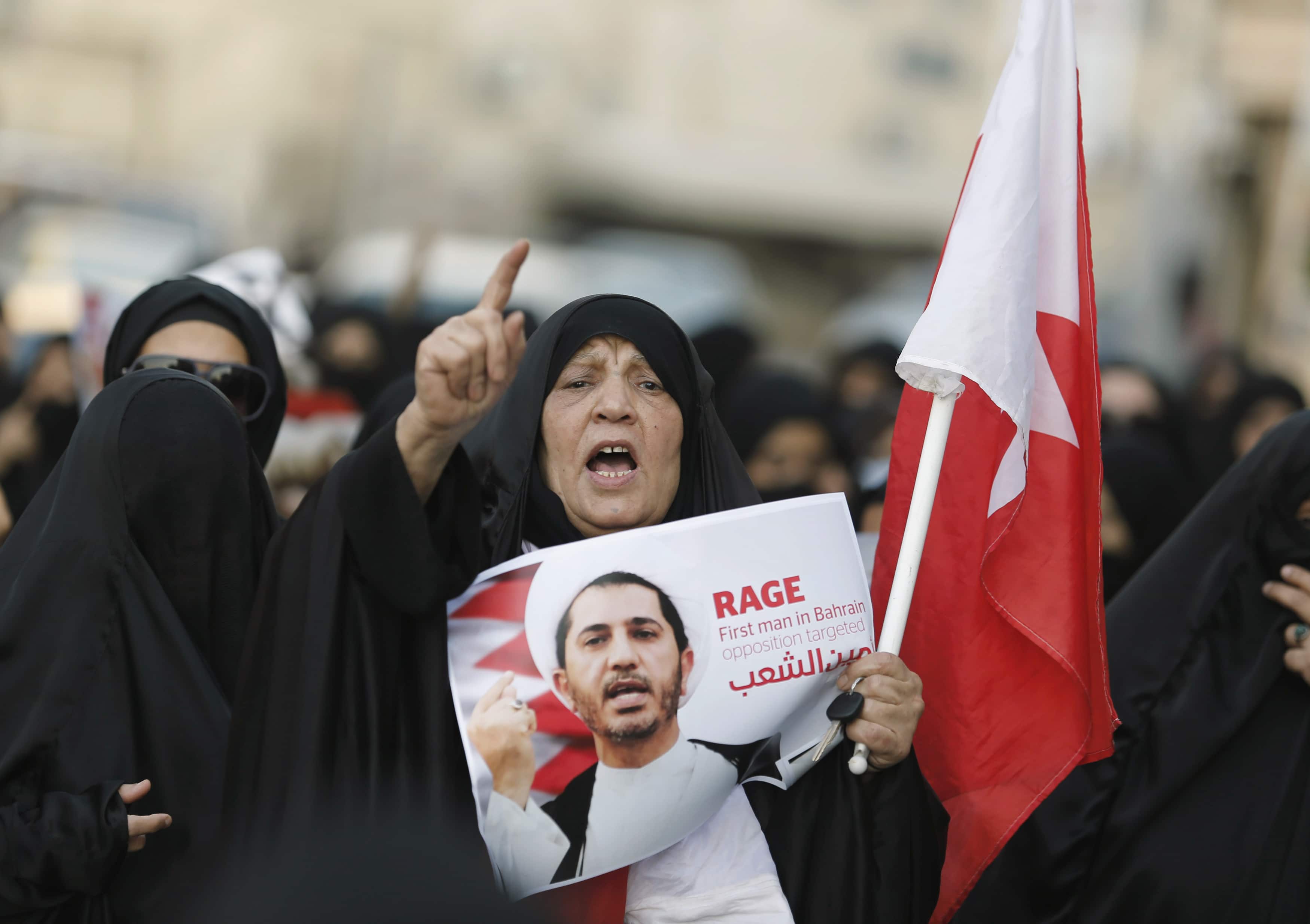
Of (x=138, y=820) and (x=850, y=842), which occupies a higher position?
(x=138, y=820)

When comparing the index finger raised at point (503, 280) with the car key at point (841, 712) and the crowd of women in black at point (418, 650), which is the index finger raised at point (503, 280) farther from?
the car key at point (841, 712)

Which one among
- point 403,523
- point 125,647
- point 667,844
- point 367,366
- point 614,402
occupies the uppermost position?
point 614,402

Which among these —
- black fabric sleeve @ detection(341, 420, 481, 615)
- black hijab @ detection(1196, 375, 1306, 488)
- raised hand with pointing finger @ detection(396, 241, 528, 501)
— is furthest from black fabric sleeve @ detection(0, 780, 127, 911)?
black hijab @ detection(1196, 375, 1306, 488)

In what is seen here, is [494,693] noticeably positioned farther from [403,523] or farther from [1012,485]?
[1012,485]

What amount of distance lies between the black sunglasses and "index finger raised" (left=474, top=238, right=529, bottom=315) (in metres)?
1.14

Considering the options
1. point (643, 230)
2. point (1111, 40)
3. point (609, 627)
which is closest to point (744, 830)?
point (609, 627)

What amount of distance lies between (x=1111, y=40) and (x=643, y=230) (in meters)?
8.33

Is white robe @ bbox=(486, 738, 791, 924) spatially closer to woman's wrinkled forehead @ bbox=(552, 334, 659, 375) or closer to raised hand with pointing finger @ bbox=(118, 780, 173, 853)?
raised hand with pointing finger @ bbox=(118, 780, 173, 853)

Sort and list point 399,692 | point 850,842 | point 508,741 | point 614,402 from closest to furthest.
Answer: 1. point 508,741
2. point 399,692
3. point 850,842
4. point 614,402

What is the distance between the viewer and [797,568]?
96.7 inches

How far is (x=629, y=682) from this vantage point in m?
2.30

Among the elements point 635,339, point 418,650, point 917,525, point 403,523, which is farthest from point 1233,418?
point 403,523

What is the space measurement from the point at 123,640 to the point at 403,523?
1.90 ft

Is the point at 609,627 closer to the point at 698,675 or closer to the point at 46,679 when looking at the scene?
the point at 698,675
